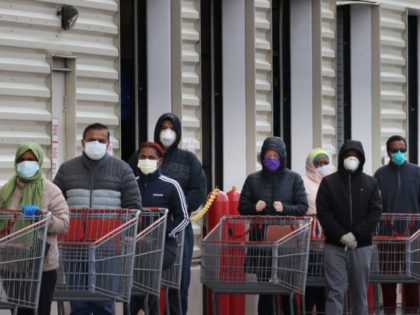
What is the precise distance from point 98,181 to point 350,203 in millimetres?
2708

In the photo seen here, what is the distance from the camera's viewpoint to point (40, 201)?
1224 centimetres

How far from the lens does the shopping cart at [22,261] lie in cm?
1164

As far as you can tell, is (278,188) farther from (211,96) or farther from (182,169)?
(211,96)

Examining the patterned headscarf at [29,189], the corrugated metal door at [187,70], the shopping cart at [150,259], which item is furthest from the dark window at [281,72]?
the patterned headscarf at [29,189]

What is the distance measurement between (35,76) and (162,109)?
229 cm

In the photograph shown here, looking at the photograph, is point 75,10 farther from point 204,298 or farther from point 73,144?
point 204,298

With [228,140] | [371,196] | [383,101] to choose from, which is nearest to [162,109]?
[228,140]

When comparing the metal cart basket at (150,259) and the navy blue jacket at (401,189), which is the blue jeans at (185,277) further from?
the navy blue jacket at (401,189)

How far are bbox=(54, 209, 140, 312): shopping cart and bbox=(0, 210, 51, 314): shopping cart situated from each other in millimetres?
574

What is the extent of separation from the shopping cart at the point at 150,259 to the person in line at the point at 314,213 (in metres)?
2.48

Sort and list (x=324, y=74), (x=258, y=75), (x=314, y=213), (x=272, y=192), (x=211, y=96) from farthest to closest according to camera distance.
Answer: (x=324, y=74) < (x=258, y=75) < (x=211, y=96) < (x=314, y=213) < (x=272, y=192)

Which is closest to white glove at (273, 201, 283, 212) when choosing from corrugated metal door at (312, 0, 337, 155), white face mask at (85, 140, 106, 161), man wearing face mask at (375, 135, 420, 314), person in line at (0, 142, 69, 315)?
man wearing face mask at (375, 135, 420, 314)

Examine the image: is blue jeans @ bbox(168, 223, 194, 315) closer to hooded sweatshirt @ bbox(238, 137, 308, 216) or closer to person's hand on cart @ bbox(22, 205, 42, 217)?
hooded sweatshirt @ bbox(238, 137, 308, 216)

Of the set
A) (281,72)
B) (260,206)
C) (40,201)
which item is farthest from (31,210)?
(281,72)
